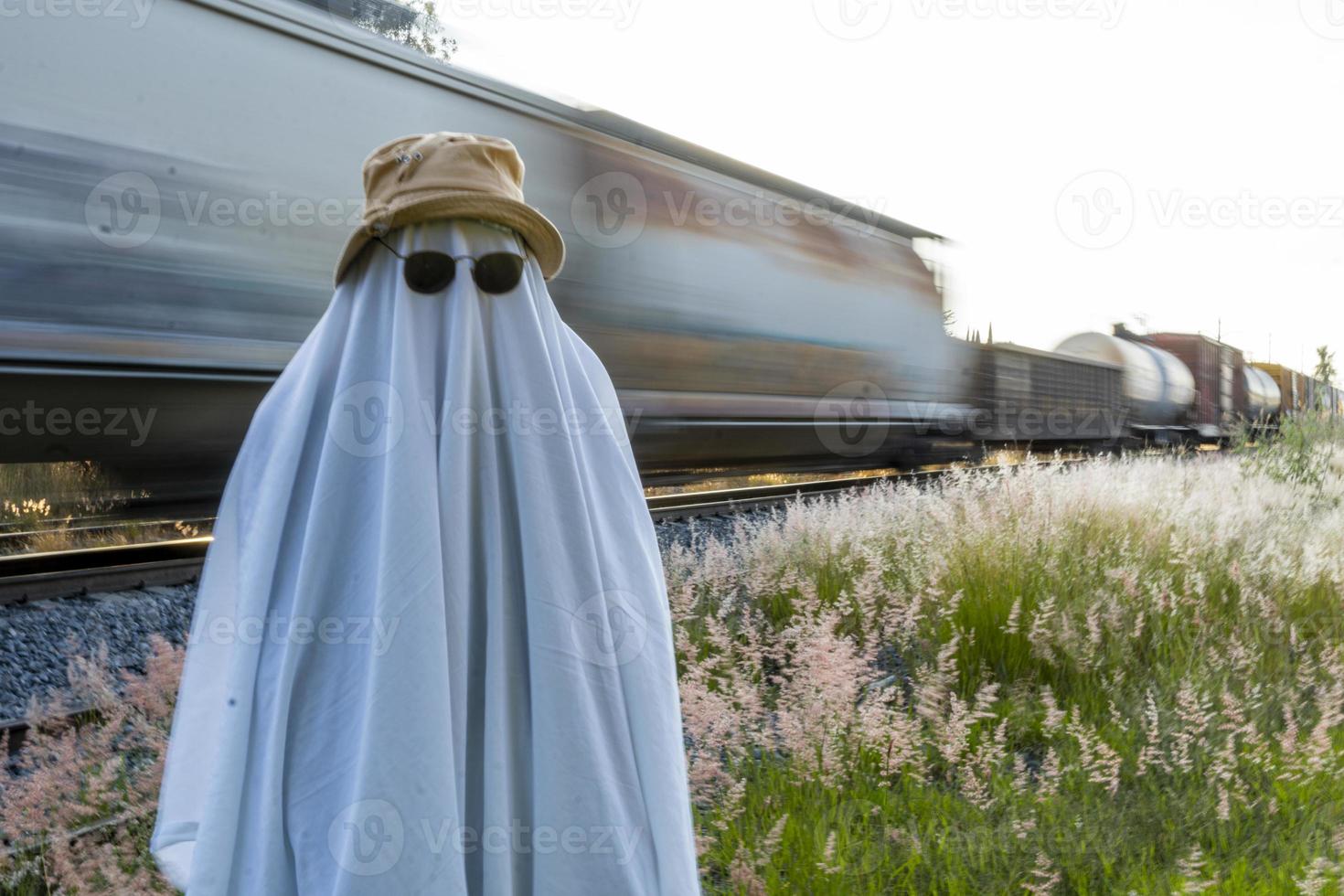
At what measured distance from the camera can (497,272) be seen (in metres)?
1.74

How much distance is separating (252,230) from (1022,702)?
4598 mm

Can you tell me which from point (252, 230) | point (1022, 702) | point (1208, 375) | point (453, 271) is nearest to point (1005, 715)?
point (1022, 702)

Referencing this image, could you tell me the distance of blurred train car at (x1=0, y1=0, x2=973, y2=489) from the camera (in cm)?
443

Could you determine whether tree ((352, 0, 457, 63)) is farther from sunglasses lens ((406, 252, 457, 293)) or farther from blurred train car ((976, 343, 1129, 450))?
blurred train car ((976, 343, 1129, 450))

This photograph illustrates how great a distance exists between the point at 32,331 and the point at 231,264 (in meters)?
1.02

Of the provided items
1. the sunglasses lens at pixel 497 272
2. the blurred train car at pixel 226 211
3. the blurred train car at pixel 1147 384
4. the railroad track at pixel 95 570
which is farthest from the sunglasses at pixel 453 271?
the blurred train car at pixel 1147 384

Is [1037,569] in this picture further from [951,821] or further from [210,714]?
[210,714]

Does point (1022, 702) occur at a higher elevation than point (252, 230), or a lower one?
lower

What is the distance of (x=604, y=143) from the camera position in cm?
732

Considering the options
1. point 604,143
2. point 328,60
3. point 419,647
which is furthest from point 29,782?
point 604,143

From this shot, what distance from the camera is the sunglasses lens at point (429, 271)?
170 centimetres

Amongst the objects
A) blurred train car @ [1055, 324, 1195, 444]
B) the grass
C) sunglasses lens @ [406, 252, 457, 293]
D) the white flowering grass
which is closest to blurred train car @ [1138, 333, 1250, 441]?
blurred train car @ [1055, 324, 1195, 444]

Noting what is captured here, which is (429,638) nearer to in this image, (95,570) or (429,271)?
(429,271)

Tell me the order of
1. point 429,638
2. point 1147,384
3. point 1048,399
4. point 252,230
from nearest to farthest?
point 429,638, point 252,230, point 1048,399, point 1147,384
